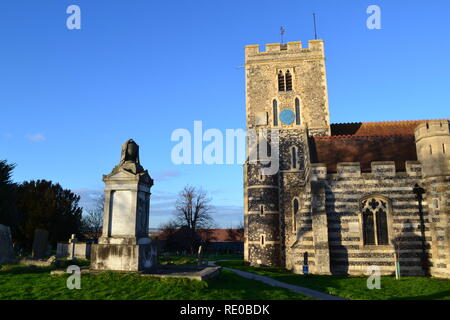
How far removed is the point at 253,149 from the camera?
27.3m

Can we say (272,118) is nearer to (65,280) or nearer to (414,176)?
(414,176)

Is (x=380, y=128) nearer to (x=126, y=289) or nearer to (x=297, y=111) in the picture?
(x=297, y=111)

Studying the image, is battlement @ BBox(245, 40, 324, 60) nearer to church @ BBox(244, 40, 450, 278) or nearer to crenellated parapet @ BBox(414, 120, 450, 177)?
church @ BBox(244, 40, 450, 278)

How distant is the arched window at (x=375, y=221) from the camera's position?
54.0ft

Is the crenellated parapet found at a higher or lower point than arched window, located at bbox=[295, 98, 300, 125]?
lower

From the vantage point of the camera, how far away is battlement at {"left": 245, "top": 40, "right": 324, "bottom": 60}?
29.2 meters

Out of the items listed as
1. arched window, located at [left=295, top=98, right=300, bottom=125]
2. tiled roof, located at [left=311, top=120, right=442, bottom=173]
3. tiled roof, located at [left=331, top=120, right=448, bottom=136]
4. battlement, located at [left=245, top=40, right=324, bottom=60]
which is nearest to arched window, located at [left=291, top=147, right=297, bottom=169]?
arched window, located at [left=295, top=98, right=300, bottom=125]

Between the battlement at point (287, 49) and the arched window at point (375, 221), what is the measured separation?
664 inches

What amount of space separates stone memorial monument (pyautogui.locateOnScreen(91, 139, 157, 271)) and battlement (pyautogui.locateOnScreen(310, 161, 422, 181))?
9.13 metres

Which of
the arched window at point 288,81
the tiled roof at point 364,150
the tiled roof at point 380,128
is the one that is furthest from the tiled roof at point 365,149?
the arched window at point 288,81

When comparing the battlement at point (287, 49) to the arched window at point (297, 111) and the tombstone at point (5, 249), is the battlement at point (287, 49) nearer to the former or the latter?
the arched window at point (297, 111)

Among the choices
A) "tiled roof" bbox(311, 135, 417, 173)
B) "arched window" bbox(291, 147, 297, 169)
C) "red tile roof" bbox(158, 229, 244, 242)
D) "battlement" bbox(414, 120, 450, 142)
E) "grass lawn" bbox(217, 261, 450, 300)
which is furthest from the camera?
"red tile roof" bbox(158, 229, 244, 242)
